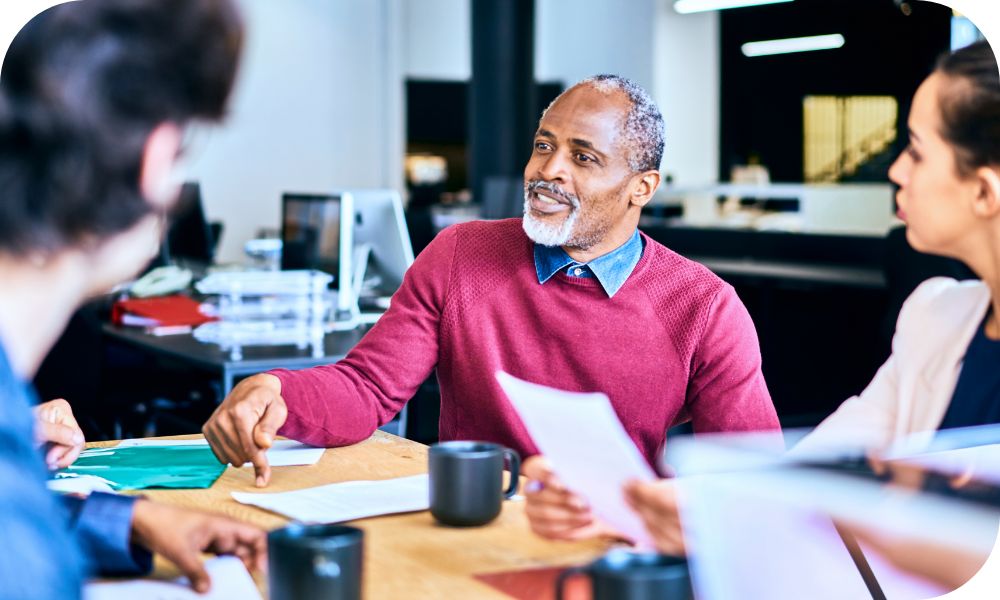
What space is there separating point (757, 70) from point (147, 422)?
10.2 metres

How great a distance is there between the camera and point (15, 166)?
0.70 m

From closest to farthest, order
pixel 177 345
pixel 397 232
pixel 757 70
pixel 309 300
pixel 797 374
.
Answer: pixel 177 345 → pixel 309 300 → pixel 397 232 → pixel 797 374 → pixel 757 70

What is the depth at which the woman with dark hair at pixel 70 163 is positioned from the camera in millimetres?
666

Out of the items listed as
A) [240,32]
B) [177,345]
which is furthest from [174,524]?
[177,345]

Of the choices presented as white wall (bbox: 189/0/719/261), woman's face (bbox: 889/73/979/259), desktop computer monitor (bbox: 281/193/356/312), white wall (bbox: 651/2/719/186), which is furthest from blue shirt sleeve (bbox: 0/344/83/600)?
white wall (bbox: 651/2/719/186)

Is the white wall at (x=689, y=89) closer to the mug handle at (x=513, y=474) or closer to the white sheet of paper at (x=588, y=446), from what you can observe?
the mug handle at (x=513, y=474)

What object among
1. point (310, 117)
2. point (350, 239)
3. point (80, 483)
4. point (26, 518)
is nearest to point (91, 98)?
point (26, 518)

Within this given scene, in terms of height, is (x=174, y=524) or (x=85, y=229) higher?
(x=85, y=229)

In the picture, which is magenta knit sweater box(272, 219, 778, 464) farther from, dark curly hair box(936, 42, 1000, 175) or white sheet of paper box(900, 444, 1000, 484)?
dark curly hair box(936, 42, 1000, 175)

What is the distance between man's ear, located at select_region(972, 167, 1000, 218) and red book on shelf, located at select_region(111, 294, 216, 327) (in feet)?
9.85

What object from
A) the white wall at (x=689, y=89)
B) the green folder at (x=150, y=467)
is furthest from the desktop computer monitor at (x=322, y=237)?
the white wall at (x=689, y=89)

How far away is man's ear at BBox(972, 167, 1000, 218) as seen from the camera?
90 centimetres

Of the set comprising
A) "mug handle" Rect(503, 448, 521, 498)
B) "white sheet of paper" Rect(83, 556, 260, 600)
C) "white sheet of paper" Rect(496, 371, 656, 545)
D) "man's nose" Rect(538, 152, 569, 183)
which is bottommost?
"white sheet of paper" Rect(83, 556, 260, 600)

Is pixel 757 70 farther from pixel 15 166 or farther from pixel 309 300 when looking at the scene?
pixel 15 166
